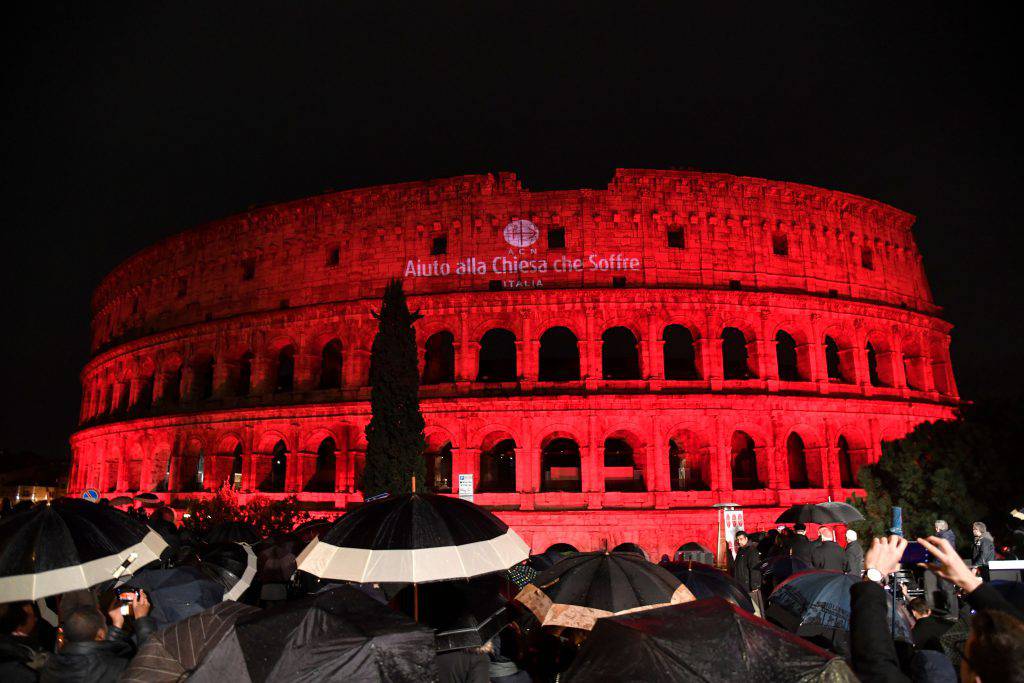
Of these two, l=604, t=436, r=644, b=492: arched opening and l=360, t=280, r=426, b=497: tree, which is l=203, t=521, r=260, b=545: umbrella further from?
l=604, t=436, r=644, b=492: arched opening

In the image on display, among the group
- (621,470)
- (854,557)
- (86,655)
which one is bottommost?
(854,557)

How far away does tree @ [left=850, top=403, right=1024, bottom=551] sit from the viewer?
1659 cm

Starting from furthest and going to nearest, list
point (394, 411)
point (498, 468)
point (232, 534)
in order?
point (498, 468), point (394, 411), point (232, 534)

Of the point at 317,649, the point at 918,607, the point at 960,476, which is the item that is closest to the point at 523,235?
the point at 960,476

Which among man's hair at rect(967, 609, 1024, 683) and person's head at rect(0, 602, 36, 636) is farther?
person's head at rect(0, 602, 36, 636)

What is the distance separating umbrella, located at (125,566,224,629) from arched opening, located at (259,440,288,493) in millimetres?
18937

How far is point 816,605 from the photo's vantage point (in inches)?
233

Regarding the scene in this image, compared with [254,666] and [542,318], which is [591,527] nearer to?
[542,318]

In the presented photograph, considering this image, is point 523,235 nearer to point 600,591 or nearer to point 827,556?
point 827,556

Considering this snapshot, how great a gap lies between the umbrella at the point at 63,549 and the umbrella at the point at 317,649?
118 inches

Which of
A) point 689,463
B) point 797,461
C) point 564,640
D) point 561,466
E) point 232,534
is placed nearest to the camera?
point 564,640

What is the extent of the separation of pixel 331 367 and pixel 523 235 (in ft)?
34.5

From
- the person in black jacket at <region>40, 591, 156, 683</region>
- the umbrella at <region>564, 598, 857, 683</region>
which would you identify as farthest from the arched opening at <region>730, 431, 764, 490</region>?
the person in black jacket at <region>40, 591, 156, 683</region>

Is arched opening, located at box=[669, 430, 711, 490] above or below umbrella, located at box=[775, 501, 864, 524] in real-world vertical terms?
above
